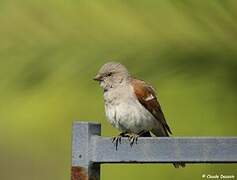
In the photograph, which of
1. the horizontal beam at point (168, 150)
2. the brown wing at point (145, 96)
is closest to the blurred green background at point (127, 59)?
the horizontal beam at point (168, 150)

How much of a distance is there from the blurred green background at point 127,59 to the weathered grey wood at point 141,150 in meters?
0.03

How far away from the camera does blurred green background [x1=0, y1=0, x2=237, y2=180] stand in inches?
93.1

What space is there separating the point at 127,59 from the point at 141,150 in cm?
31

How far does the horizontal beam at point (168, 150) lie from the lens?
2398 millimetres

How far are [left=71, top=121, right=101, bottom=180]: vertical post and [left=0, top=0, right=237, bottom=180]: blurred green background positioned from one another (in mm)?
40

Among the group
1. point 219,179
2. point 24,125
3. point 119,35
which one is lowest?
point 219,179

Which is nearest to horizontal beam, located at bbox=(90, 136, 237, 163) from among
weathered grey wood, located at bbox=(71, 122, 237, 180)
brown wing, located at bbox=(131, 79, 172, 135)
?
weathered grey wood, located at bbox=(71, 122, 237, 180)

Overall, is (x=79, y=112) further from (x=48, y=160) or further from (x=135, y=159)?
(x=48, y=160)

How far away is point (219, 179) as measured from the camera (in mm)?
2656

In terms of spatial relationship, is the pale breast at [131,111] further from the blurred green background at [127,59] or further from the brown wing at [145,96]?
the blurred green background at [127,59]

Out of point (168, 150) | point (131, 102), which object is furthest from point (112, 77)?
point (168, 150)

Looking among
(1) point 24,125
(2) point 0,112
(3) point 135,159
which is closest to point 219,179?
(3) point 135,159

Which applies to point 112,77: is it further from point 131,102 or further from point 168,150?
point 168,150

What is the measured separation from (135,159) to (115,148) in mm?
73
